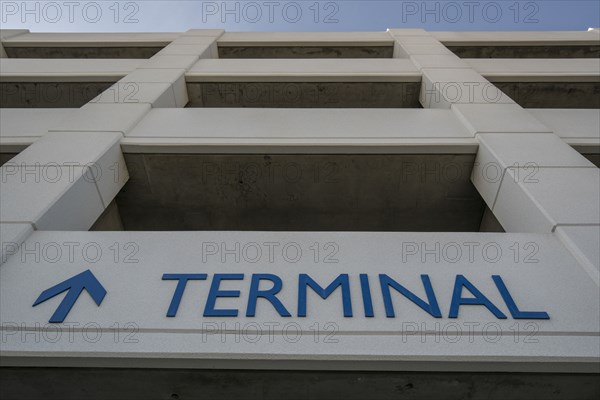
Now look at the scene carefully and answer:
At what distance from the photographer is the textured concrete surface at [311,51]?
38.4ft

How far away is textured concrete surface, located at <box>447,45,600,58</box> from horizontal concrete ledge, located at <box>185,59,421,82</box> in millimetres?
3705

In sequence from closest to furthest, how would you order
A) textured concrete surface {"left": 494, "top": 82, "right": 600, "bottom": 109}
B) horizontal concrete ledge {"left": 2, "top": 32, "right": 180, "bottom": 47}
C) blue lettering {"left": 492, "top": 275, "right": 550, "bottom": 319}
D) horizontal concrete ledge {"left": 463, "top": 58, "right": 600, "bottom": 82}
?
blue lettering {"left": 492, "top": 275, "right": 550, "bottom": 319} → horizontal concrete ledge {"left": 463, "top": 58, "right": 600, "bottom": 82} → textured concrete surface {"left": 494, "top": 82, "right": 600, "bottom": 109} → horizontal concrete ledge {"left": 2, "top": 32, "right": 180, "bottom": 47}

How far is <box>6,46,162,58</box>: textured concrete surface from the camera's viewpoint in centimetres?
1202

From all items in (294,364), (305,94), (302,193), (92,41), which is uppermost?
(92,41)

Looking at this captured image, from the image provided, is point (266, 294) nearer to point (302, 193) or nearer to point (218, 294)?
point (218, 294)

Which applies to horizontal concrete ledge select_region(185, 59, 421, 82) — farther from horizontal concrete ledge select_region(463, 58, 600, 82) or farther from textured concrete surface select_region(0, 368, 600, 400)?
textured concrete surface select_region(0, 368, 600, 400)

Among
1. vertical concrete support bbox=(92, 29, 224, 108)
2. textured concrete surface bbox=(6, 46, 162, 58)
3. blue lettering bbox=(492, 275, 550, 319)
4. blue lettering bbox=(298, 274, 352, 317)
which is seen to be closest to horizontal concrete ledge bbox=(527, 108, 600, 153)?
blue lettering bbox=(492, 275, 550, 319)

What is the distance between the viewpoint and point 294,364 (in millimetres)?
3150

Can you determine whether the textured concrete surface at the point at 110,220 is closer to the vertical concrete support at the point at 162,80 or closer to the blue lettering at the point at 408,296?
the vertical concrete support at the point at 162,80

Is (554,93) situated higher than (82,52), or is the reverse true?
(82,52)

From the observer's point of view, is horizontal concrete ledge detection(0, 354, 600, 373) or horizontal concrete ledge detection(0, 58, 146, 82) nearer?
horizontal concrete ledge detection(0, 354, 600, 373)

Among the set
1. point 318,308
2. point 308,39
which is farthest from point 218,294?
point 308,39

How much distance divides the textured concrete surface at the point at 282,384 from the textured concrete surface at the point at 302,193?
117 inches

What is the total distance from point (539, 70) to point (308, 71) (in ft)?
16.4
